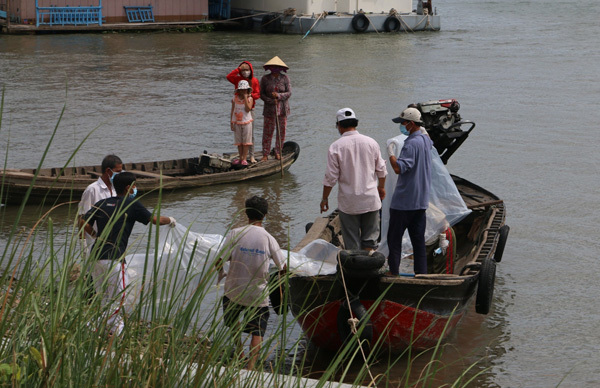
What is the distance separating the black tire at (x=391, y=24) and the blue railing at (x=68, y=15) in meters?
13.0

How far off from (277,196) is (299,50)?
71.9 feet

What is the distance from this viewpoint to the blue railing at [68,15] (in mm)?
38125

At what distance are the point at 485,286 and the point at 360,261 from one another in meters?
1.89

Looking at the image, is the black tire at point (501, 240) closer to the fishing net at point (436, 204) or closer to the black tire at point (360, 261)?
the fishing net at point (436, 204)

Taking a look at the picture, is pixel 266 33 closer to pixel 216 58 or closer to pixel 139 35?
pixel 139 35

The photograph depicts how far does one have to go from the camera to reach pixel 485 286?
793 cm

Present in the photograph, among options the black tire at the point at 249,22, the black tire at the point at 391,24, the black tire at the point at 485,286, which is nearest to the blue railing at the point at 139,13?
the black tire at the point at 249,22

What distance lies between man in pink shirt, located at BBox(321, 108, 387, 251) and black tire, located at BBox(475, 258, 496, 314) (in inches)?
41.6

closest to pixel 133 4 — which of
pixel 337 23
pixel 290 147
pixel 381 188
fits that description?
pixel 337 23

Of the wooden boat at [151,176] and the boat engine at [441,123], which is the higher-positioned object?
the boat engine at [441,123]

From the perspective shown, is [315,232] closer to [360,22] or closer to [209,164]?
[209,164]

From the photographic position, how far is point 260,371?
13.2 feet

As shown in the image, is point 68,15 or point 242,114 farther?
point 68,15

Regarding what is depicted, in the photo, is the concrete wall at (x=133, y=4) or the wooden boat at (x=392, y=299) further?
the concrete wall at (x=133, y=4)
